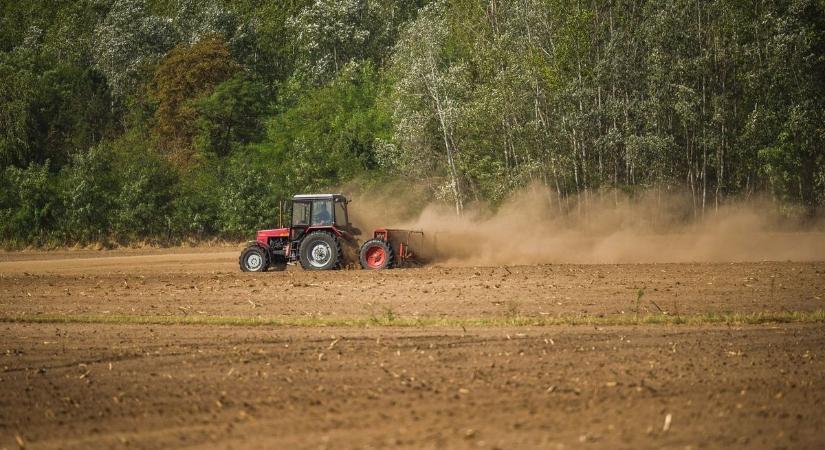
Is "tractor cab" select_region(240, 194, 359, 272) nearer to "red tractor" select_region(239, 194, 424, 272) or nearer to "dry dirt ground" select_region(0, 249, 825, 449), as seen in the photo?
"red tractor" select_region(239, 194, 424, 272)

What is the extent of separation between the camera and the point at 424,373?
41.2 feet

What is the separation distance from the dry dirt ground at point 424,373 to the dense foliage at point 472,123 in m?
22.2

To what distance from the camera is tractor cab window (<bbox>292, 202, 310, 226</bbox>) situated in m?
28.9

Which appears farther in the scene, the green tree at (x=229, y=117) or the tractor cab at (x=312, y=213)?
the green tree at (x=229, y=117)

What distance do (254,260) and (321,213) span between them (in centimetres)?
253

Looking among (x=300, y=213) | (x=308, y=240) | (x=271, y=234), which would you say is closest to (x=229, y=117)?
(x=271, y=234)

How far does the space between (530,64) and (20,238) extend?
27.4 meters

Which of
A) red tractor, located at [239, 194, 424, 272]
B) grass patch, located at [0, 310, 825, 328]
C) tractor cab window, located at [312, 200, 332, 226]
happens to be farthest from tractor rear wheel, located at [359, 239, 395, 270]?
grass patch, located at [0, 310, 825, 328]

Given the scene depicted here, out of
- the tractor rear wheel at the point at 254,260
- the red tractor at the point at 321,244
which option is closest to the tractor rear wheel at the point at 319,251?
the red tractor at the point at 321,244

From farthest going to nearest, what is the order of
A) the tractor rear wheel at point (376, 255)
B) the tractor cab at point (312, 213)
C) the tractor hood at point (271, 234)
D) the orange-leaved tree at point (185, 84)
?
1. the orange-leaved tree at point (185, 84)
2. the tractor hood at point (271, 234)
3. the tractor cab at point (312, 213)
4. the tractor rear wheel at point (376, 255)

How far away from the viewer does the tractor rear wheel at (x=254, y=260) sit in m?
29.2

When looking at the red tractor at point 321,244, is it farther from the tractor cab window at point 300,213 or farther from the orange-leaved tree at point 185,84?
the orange-leaved tree at point 185,84

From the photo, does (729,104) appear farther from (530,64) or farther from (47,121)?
(47,121)

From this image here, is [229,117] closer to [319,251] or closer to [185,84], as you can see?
[185,84]
